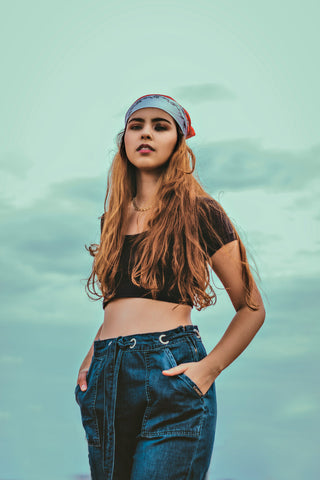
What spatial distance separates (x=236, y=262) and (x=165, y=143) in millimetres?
812

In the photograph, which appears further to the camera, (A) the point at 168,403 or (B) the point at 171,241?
(B) the point at 171,241

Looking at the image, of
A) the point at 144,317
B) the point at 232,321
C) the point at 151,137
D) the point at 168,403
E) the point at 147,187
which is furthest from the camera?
the point at 147,187

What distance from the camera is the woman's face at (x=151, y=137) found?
3781 mm

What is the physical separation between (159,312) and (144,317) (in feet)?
0.27

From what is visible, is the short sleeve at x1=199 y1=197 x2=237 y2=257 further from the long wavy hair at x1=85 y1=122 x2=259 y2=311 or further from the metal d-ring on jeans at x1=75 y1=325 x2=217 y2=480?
the metal d-ring on jeans at x1=75 y1=325 x2=217 y2=480

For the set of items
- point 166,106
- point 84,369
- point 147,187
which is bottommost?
point 84,369

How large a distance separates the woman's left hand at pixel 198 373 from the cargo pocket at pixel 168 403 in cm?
3

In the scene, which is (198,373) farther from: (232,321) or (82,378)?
(82,378)

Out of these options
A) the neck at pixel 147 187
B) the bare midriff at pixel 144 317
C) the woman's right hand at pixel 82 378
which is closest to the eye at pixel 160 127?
the neck at pixel 147 187

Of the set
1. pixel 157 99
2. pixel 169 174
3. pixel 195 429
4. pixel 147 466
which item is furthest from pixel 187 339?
pixel 157 99

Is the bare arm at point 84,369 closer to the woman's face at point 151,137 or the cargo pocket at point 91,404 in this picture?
the cargo pocket at point 91,404

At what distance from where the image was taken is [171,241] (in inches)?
142

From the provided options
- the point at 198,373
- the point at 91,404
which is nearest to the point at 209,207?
the point at 198,373

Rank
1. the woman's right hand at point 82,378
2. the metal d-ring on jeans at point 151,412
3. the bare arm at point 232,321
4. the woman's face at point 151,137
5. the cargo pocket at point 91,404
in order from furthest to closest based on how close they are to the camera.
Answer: the woman's face at point 151,137 < the woman's right hand at point 82,378 < the cargo pocket at point 91,404 < the bare arm at point 232,321 < the metal d-ring on jeans at point 151,412
